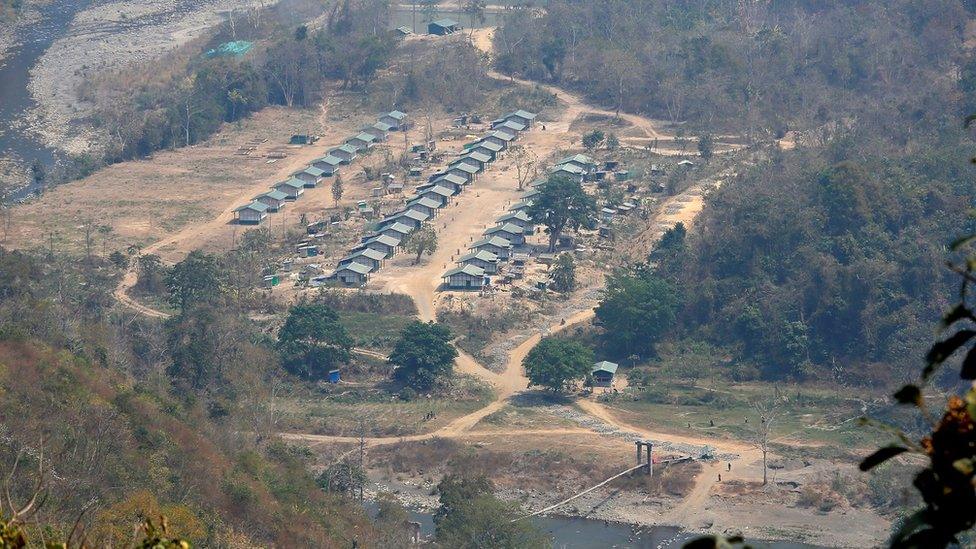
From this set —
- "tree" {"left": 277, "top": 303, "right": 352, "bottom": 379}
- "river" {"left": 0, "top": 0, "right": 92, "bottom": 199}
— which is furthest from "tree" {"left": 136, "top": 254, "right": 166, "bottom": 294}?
"river" {"left": 0, "top": 0, "right": 92, "bottom": 199}

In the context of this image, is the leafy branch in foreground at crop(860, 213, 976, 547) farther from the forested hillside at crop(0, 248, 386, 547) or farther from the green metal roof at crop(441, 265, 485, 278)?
the green metal roof at crop(441, 265, 485, 278)

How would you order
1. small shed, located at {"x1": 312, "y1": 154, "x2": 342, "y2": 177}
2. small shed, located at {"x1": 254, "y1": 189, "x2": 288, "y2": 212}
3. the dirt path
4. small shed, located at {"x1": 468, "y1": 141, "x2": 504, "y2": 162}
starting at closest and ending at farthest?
the dirt path < small shed, located at {"x1": 254, "y1": 189, "x2": 288, "y2": 212} < small shed, located at {"x1": 312, "y1": 154, "x2": 342, "y2": 177} < small shed, located at {"x1": 468, "y1": 141, "x2": 504, "y2": 162}

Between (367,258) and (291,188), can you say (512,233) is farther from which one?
(291,188)

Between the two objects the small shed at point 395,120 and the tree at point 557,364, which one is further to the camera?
the small shed at point 395,120

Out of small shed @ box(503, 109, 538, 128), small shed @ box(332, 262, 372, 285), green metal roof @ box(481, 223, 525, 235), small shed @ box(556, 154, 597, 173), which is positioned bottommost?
small shed @ box(332, 262, 372, 285)

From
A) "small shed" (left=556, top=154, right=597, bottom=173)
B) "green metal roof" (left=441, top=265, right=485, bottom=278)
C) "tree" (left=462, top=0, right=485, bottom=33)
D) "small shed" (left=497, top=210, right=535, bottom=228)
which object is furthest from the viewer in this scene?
"tree" (left=462, top=0, right=485, bottom=33)

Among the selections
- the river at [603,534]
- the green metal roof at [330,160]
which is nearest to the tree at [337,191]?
the green metal roof at [330,160]

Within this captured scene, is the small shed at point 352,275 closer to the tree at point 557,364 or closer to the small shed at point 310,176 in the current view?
the tree at point 557,364
